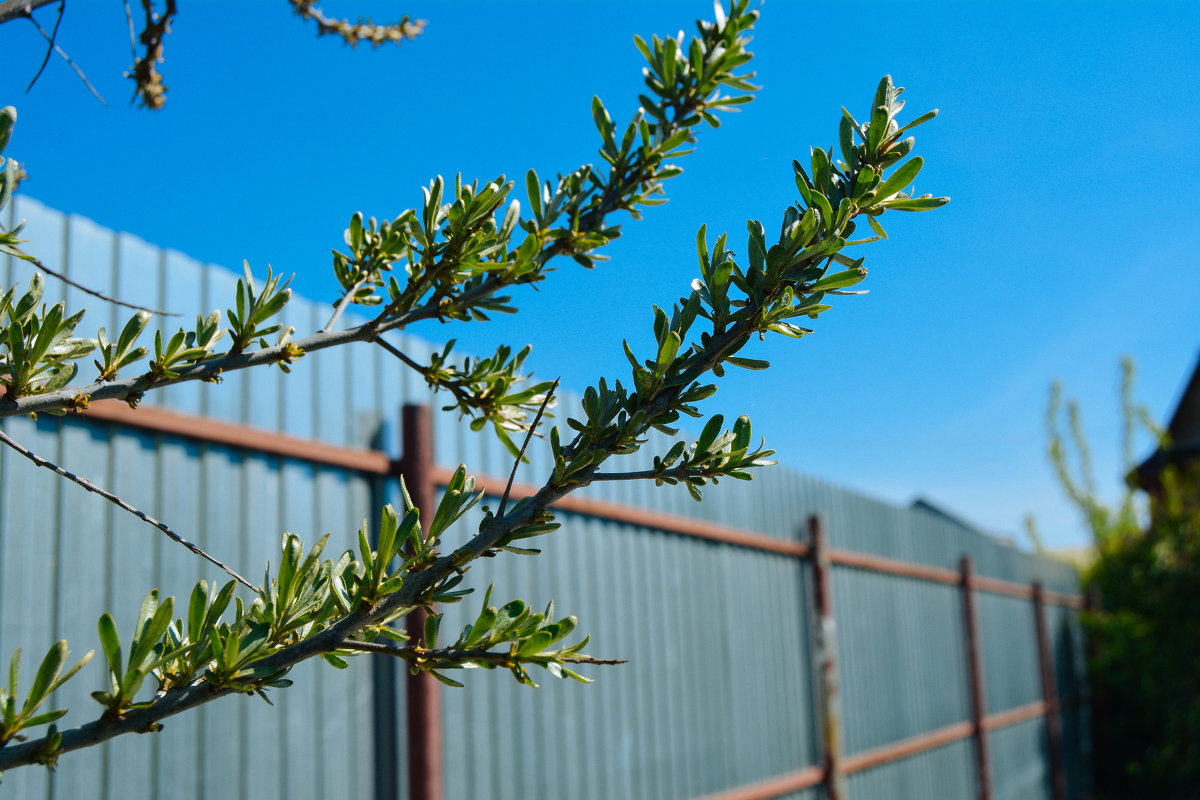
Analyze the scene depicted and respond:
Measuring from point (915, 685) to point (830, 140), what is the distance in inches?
247

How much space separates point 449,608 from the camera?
298cm


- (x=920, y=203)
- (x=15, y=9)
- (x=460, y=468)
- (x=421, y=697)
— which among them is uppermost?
(x=15, y=9)

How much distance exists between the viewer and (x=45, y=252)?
2.12m

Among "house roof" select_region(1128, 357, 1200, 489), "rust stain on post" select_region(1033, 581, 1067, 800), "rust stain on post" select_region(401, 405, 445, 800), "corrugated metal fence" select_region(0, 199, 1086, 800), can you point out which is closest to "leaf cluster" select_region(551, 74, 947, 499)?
"corrugated metal fence" select_region(0, 199, 1086, 800)

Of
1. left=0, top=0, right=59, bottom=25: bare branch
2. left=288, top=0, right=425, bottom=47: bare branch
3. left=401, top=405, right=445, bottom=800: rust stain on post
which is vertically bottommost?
left=401, top=405, right=445, bottom=800: rust stain on post

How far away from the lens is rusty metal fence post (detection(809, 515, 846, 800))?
5.19 m

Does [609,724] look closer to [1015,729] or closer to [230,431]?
[230,431]

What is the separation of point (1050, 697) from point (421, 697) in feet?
27.6

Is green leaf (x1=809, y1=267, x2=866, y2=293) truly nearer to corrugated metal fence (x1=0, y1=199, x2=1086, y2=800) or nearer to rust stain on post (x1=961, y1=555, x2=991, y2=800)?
corrugated metal fence (x1=0, y1=199, x2=1086, y2=800)

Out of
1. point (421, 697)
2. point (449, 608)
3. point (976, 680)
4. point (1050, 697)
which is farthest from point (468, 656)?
point (1050, 697)

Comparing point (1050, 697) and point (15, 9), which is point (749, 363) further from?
point (1050, 697)

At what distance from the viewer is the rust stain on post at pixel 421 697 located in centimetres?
276

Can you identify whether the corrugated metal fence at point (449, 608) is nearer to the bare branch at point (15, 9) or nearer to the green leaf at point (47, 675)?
the bare branch at point (15, 9)

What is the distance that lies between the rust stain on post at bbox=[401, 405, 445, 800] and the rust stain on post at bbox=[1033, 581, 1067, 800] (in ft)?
26.3
